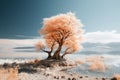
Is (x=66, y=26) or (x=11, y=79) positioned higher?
(x=66, y=26)

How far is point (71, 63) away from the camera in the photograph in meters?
43.7

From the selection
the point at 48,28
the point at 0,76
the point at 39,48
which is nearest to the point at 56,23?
the point at 48,28

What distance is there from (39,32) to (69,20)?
4878 mm

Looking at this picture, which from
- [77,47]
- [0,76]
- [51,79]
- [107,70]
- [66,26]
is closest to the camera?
[0,76]

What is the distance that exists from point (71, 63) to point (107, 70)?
11.7 meters

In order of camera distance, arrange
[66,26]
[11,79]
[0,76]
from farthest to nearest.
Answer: [66,26] → [0,76] → [11,79]

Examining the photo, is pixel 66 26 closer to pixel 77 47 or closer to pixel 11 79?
pixel 77 47

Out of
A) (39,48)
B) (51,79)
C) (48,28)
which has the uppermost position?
(48,28)

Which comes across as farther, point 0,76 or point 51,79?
point 51,79

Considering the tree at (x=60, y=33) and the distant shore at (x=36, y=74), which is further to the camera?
the tree at (x=60, y=33)

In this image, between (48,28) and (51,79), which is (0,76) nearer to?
(51,79)

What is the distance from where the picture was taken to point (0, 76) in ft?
52.7

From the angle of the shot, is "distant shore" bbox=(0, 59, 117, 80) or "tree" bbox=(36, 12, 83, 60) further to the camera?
"tree" bbox=(36, 12, 83, 60)

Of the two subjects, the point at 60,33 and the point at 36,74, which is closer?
the point at 36,74
